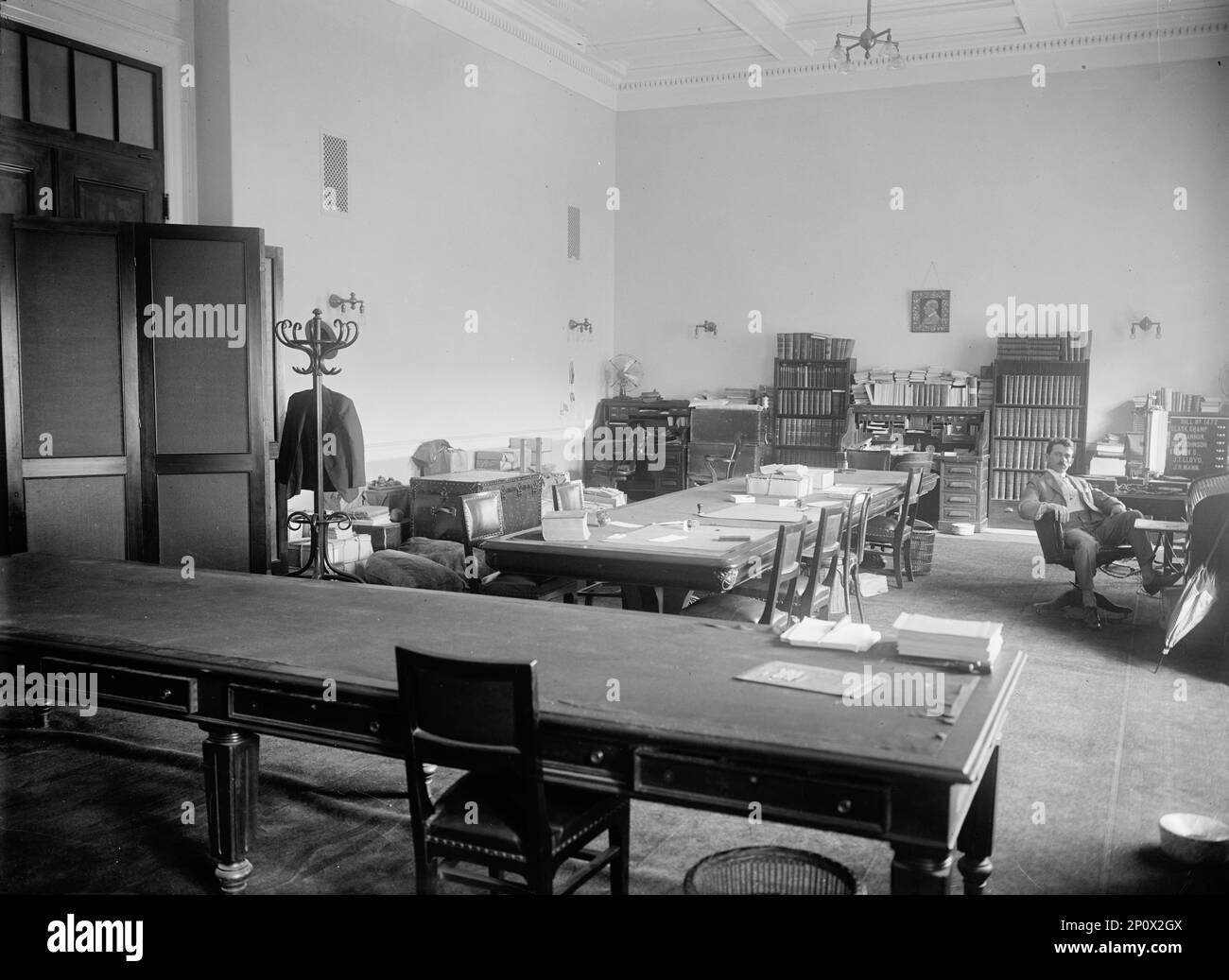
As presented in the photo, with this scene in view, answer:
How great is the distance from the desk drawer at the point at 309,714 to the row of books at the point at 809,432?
29.6 ft

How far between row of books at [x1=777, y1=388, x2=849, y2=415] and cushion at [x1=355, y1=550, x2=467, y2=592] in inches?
235

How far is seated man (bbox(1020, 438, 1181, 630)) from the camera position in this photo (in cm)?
637

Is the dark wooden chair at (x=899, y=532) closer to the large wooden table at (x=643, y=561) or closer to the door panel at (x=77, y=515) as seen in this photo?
the large wooden table at (x=643, y=561)

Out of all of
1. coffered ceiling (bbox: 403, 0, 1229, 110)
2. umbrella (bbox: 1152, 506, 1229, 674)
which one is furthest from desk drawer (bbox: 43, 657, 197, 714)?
coffered ceiling (bbox: 403, 0, 1229, 110)

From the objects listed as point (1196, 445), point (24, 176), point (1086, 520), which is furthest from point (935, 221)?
point (24, 176)

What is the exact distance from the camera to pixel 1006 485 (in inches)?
408

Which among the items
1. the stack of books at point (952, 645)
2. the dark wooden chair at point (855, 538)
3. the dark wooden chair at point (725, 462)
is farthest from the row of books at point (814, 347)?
the stack of books at point (952, 645)

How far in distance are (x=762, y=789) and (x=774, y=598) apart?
2266mm

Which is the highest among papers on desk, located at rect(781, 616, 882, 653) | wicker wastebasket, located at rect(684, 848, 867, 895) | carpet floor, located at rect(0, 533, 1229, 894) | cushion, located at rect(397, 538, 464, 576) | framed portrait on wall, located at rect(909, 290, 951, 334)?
framed portrait on wall, located at rect(909, 290, 951, 334)

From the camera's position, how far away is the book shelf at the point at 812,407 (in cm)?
1101

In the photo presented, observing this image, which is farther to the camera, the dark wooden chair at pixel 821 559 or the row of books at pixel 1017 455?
the row of books at pixel 1017 455

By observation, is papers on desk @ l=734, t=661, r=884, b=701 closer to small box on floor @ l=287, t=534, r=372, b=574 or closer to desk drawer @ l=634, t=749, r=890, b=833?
desk drawer @ l=634, t=749, r=890, b=833

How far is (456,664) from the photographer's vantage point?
2.20 meters
